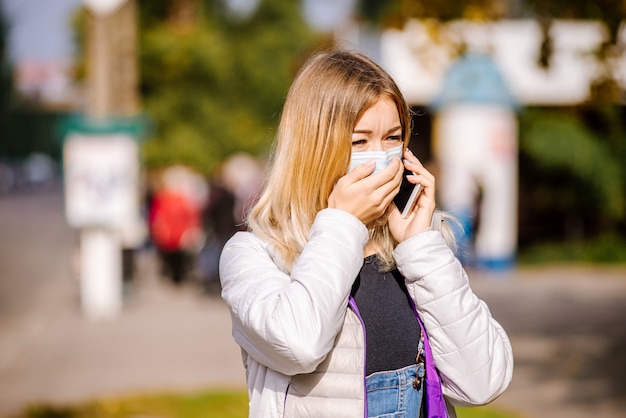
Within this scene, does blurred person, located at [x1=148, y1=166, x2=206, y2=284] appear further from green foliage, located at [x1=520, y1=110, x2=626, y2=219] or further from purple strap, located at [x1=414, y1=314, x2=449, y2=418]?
purple strap, located at [x1=414, y1=314, x2=449, y2=418]

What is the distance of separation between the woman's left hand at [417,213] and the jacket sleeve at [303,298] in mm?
126

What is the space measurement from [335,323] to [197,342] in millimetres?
7817

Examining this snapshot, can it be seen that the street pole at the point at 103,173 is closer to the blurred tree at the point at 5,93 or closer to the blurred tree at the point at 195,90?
the blurred tree at the point at 195,90

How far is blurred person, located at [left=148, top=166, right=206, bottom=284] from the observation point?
14.4m

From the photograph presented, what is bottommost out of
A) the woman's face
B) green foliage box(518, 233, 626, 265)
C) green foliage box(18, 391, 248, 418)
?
green foliage box(518, 233, 626, 265)

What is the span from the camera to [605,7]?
6.90 metres

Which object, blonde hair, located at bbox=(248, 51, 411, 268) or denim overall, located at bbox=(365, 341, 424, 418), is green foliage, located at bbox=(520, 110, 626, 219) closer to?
blonde hair, located at bbox=(248, 51, 411, 268)

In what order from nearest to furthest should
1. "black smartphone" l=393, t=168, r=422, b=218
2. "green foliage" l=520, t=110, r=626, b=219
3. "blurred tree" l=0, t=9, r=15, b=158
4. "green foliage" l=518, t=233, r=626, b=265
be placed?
"black smartphone" l=393, t=168, r=422, b=218 < "green foliage" l=518, t=233, r=626, b=265 < "green foliage" l=520, t=110, r=626, b=219 < "blurred tree" l=0, t=9, r=15, b=158

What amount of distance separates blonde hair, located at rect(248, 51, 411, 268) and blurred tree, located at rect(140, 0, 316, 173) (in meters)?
19.1

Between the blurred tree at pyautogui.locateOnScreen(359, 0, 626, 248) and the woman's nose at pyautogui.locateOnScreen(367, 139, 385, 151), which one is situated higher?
the woman's nose at pyautogui.locateOnScreen(367, 139, 385, 151)

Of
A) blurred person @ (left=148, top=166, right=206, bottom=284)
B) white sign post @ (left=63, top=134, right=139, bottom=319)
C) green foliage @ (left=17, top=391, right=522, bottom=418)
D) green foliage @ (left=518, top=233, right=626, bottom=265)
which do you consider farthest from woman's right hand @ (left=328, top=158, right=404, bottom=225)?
green foliage @ (left=518, top=233, right=626, bottom=265)

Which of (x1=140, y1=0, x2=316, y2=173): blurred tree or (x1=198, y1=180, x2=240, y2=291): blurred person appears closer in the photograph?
(x1=198, y1=180, x2=240, y2=291): blurred person

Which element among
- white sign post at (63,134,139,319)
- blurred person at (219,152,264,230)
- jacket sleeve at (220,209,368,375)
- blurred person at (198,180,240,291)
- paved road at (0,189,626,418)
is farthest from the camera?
blurred person at (219,152,264,230)

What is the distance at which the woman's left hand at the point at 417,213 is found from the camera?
2.17 metres
